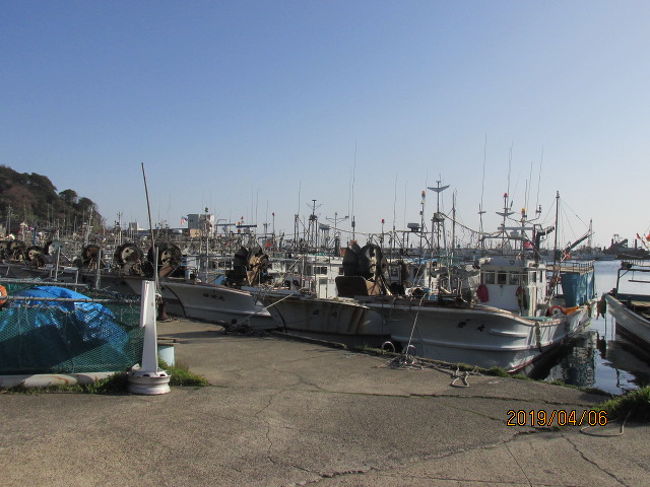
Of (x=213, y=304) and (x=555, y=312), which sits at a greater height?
(x=555, y=312)

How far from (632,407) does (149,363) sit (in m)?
6.26

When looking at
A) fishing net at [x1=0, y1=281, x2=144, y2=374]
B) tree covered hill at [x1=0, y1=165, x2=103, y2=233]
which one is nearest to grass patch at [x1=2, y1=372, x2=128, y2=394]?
fishing net at [x1=0, y1=281, x2=144, y2=374]

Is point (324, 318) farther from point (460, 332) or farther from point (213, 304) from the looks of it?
point (213, 304)

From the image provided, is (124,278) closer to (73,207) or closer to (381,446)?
(381,446)

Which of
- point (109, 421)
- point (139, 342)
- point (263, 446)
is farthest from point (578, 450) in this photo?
point (139, 342)

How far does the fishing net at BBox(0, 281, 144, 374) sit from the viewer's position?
7.50m

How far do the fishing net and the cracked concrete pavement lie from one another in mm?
647

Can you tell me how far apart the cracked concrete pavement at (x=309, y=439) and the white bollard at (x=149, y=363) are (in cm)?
22

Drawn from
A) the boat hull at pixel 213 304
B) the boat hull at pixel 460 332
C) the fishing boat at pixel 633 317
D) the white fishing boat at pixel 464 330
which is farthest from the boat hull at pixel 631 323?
the boat hull at pixel 213 304

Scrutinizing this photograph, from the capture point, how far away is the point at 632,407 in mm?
6746

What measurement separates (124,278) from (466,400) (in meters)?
21.6
